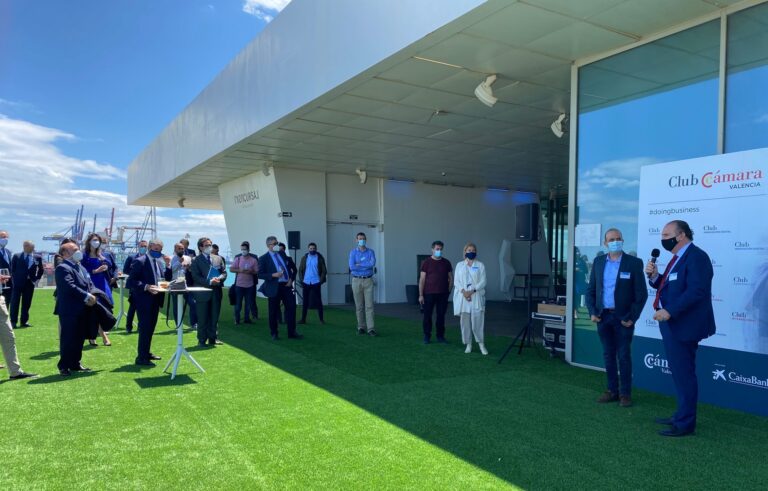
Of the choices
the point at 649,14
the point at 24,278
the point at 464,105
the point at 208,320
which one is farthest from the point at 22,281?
the point at 649,14

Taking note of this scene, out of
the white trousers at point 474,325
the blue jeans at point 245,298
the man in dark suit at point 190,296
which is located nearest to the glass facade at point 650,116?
the white trousers at point 474,325

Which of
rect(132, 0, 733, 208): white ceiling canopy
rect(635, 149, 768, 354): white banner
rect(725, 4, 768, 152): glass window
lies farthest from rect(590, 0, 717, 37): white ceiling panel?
rect(635, 149, 768, 354): white banner

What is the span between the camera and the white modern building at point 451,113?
494 cm

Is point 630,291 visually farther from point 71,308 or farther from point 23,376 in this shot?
point 23,376

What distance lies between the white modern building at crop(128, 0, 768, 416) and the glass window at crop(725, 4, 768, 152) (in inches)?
0.5

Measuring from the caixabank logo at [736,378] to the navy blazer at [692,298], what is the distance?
109 centimetres

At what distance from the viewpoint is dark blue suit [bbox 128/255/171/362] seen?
5.92m

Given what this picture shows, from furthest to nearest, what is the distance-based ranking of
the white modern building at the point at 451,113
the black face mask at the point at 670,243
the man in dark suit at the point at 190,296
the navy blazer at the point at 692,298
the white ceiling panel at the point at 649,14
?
the man in dark suit at the point at 190,296
the white modern building at the point at 451,113
the white ceiling panel at the point at 649,14
the black face mask at the point at 670,243
the navy blazer at the point at 692,298

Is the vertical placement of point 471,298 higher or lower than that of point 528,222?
lower

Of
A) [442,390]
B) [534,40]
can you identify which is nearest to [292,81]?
[534,40]

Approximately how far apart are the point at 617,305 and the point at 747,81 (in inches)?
93.7

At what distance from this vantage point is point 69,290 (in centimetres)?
534

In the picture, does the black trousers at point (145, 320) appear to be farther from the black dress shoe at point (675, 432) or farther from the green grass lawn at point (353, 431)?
the black dress shoe at point (675, 432)

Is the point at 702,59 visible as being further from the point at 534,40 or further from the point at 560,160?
the point at 560,160
